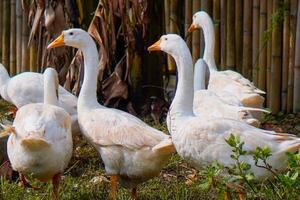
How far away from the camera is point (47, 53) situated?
984 centimetres

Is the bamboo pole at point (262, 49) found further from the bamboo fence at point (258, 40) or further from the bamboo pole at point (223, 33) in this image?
the bamboo pole at point (223, 33)

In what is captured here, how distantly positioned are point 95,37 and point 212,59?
1213 mm

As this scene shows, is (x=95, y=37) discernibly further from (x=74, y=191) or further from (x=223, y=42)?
(x=74, y=191)

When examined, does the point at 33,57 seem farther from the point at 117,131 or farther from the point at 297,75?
the point at 117,131

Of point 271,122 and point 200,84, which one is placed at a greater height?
point 200,84

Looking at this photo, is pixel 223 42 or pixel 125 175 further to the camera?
pixel 223 42

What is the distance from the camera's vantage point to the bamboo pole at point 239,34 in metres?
9.99

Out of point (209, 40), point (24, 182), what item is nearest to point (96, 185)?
point (24, 182)

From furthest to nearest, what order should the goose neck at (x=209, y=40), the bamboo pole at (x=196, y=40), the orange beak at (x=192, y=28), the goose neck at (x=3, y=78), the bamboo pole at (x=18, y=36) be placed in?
the bamboo pole at (x=18, y=36), the bamboo pole at (x=196, y=40), the orange beak at (x=192, y=28), the goose neck at (x=209, y=40), the goose neck at (x=3, y=78)

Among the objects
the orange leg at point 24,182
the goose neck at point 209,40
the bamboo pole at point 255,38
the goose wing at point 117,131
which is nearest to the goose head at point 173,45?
the goose wing at point 117,131

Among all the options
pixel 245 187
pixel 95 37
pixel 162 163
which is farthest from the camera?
pixel 95 37

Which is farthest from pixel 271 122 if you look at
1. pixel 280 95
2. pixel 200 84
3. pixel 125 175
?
pixel 125 175

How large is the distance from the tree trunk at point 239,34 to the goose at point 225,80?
563 millimetres

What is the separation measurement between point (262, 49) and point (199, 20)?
816 millimetres
